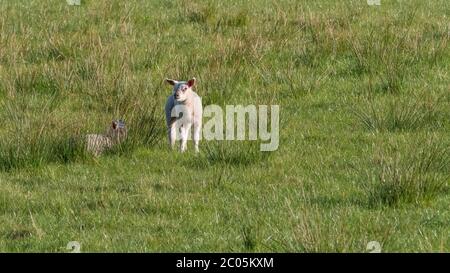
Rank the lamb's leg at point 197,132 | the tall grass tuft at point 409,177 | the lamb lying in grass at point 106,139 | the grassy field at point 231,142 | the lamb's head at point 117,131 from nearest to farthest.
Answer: the grassy field at point 231,142 < the tall grass tuft at point 409,177 < the lamb lying in grass at point 106,139 < the lamb's head at point 117,131 < the lamb's leg at point 197,132

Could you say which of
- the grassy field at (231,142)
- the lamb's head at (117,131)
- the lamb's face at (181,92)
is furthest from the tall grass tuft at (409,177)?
the lamb's head at (117,131)

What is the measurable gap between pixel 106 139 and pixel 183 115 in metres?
0.75

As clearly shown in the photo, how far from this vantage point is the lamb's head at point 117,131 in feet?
34.3

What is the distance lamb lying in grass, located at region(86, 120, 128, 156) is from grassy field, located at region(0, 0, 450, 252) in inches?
3.2

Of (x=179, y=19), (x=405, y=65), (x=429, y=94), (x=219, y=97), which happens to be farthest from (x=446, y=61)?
(x=179, y=19)

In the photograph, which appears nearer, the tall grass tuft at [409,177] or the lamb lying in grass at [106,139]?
the tall grass tuft at [409,177]

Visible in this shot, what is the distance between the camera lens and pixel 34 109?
1205cm

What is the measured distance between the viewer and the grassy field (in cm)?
831

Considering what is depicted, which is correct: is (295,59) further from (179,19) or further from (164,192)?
(164,192)

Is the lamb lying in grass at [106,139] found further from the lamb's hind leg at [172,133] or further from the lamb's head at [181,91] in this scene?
the lamb's head at [181,91]

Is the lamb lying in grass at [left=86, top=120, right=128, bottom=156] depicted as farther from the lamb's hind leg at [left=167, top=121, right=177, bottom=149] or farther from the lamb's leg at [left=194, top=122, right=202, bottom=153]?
the lamb's leg at [left=194, top=122, right=202, bottom=153]

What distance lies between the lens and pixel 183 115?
421 inches

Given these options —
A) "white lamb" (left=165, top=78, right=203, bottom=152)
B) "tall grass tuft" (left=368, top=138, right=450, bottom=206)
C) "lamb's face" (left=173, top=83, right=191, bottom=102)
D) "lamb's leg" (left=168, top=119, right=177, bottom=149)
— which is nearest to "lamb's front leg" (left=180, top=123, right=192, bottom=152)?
"white lamb" (left=165, top=78, right=203, bottom=152)
